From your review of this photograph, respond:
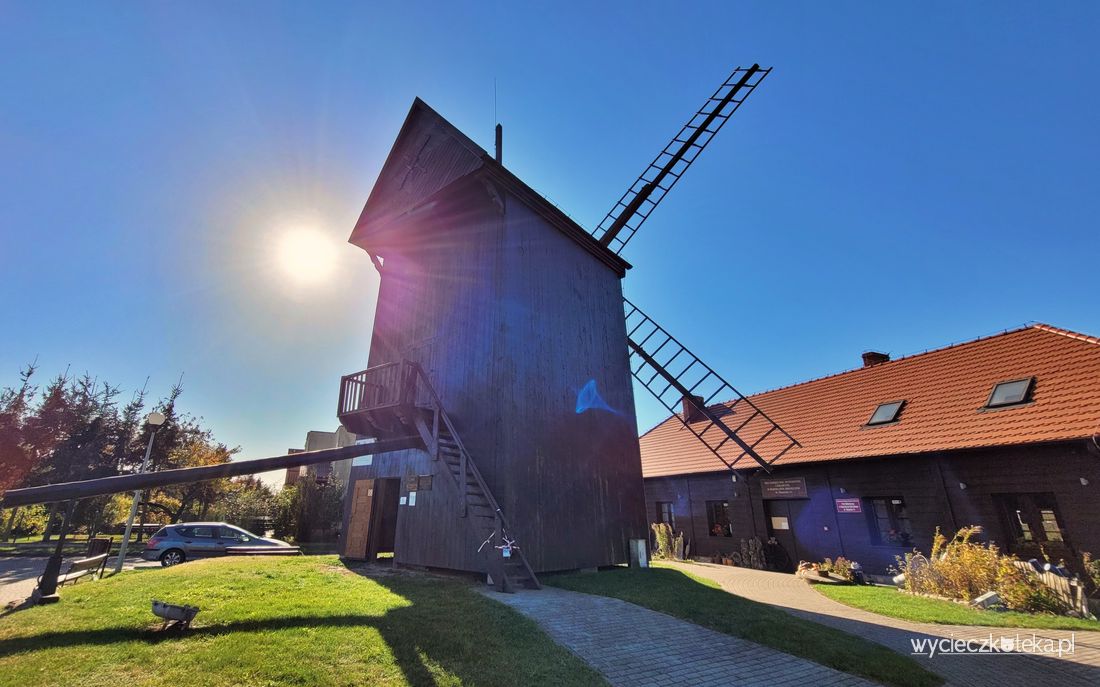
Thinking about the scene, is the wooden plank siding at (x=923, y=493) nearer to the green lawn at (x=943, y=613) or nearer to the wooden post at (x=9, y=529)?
the green lawn at (x=943, y=613)

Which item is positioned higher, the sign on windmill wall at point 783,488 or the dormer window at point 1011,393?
the dormer window at point 1011,393

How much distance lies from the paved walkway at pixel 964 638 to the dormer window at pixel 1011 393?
7.33m

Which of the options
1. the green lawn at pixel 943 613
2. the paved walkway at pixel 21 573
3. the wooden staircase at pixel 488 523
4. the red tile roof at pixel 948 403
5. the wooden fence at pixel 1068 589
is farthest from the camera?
the red tile roof at pixel 948 403

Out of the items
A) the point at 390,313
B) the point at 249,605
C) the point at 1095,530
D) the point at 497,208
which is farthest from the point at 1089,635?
the point at 390,313

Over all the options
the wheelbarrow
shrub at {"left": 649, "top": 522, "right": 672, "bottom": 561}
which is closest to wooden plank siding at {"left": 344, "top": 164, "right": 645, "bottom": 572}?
the wheelbarrow

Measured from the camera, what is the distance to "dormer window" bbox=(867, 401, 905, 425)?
51.6 ft

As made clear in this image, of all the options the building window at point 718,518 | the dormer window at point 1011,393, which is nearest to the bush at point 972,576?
the dormer window at point 1011,393

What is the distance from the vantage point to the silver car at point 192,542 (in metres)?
16.2

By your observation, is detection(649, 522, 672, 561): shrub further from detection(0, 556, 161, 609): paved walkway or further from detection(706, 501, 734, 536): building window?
detection(0, 556, 161, 609): paved walkway

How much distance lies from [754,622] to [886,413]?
12.7 metres

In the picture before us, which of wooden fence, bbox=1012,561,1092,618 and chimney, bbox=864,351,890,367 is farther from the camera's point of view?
chimney, bbox=864,351,890,367

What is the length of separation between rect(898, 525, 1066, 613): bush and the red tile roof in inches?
111

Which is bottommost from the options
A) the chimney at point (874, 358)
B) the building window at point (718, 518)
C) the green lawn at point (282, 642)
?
the green lawn at point (282, 642)

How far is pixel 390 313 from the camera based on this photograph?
16.7m
